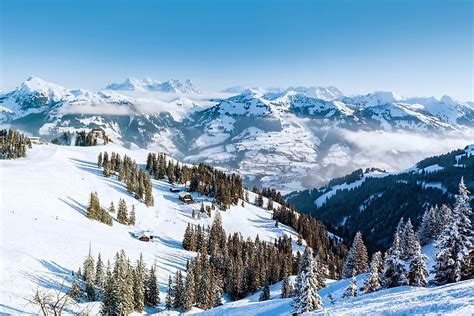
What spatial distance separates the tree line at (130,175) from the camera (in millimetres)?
148750

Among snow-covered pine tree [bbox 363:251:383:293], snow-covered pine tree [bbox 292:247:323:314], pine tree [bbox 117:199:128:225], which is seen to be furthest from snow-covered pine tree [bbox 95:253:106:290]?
pine tree [bbox 117:199:128:225]

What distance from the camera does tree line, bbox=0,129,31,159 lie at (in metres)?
154

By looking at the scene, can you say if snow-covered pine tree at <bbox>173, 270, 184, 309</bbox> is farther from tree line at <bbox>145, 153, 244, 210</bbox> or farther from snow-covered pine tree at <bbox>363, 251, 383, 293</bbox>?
tree line at <bbox>145, 153, 244, 210</bbox>

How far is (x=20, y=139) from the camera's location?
168 m

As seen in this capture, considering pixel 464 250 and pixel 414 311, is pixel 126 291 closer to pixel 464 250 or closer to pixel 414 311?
pixel 414 311

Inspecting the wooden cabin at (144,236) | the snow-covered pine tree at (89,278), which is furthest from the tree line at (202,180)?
the snow-covered pine tree at (89,278)

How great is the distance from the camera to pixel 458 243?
4891cm

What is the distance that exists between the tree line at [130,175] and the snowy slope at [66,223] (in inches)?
132

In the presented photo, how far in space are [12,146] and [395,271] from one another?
15974 centimetres

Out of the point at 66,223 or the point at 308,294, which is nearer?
the point at 308,294

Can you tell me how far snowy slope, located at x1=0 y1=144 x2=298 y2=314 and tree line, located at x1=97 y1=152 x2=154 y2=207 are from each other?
334cm

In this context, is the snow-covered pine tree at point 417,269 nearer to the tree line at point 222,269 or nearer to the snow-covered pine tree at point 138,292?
the tree line at point 222,269

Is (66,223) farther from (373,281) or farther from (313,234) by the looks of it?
(313,234)

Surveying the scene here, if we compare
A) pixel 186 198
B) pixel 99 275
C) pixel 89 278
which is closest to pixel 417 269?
pixel 99 275
